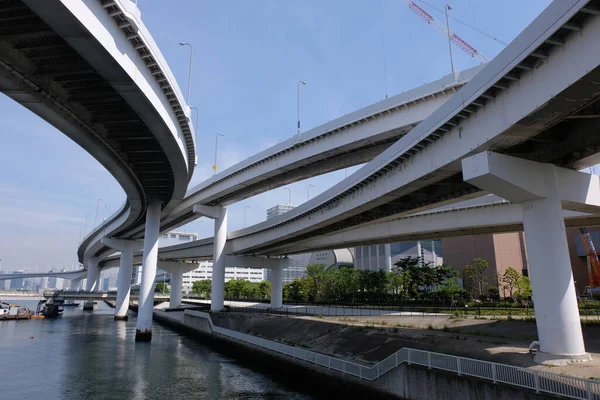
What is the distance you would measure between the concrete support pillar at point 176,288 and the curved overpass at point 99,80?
5945 centimetres

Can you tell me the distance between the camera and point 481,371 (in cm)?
1450

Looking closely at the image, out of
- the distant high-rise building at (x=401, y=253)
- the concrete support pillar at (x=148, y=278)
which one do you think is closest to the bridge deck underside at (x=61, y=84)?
the concrete support pillar at (x=148, y=278)

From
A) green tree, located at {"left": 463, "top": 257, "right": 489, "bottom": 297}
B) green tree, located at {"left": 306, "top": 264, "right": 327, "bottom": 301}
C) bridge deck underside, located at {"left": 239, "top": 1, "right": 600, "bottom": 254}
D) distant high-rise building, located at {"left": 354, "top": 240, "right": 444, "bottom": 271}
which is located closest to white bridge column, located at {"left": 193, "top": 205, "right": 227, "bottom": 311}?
green tree, located at {"left": 306, "top": 264, "right": 327, "bottom": 301}

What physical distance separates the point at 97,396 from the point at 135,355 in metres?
13.8

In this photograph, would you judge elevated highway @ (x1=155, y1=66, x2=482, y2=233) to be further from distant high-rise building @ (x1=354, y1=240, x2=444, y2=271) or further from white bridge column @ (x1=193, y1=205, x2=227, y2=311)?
distant high-rise building @ (x1=354, y1=240, x2=444, y2=271)

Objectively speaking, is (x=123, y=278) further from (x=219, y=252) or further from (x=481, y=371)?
(x=481, y=371)

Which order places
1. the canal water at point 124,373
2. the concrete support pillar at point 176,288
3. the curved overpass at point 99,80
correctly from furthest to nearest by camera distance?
the concrete support pillar at point 176,288 → the canal water at point 124,373 → the curved overpass at point 99,80

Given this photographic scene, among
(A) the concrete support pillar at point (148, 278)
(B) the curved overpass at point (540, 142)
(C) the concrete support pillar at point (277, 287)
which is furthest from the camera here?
(C) the concrete support pillar at point (277, 287)

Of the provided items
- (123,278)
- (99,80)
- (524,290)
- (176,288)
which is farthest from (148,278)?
(524,290)

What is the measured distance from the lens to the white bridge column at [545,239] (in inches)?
590

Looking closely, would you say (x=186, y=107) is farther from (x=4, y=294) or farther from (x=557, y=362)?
(x=4, y=294)

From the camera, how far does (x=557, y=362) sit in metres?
14.7

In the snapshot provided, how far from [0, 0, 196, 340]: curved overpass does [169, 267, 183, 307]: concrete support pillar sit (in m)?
59.4

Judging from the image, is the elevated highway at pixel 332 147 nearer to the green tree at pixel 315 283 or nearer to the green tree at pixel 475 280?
the green tree at pixel 315 283
